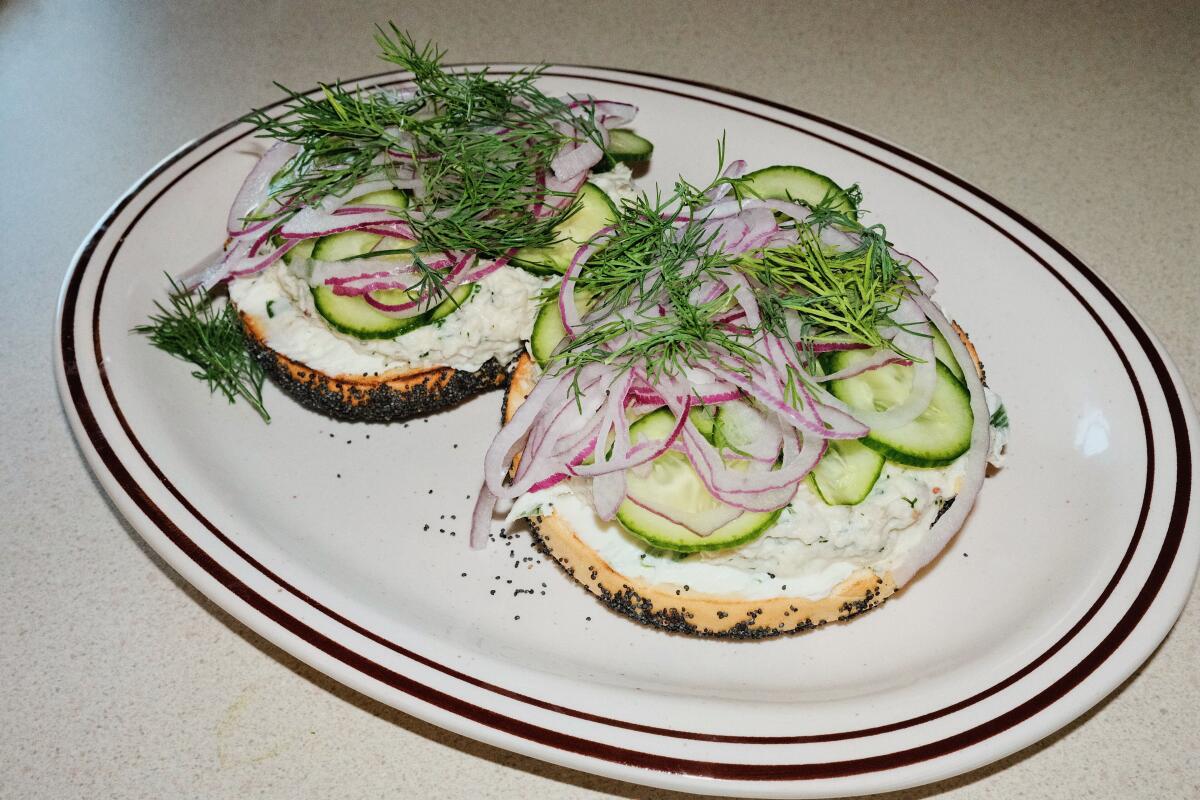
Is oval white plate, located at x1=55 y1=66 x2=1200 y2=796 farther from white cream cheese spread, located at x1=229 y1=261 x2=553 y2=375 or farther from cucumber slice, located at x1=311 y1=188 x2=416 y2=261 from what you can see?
cucumber slice, located at x1=311 y1=188 x2=416 y2=261

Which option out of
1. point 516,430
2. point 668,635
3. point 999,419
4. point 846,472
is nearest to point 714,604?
point 668,635

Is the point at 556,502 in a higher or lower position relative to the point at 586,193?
lower

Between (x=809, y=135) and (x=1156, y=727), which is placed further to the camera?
(x=809, y=135)

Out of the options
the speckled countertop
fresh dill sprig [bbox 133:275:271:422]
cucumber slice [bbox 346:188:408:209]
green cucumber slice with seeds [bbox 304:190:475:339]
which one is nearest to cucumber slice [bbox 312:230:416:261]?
green cucumber slice with seeds [bbox 304:190:475:339]

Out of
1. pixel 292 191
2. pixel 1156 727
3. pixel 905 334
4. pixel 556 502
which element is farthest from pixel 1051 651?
pixel 292 191

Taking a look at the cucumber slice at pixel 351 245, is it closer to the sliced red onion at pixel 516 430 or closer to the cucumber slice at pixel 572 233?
the cucumber slice at pixel 572 233

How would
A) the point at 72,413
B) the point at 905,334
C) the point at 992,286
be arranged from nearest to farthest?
the point at 905,334 → the point at 72,413 → the point at 992,286

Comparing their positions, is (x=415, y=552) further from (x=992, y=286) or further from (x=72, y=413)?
(x=992, y=286)

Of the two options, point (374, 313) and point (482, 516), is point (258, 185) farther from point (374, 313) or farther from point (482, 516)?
point (482, 516)
